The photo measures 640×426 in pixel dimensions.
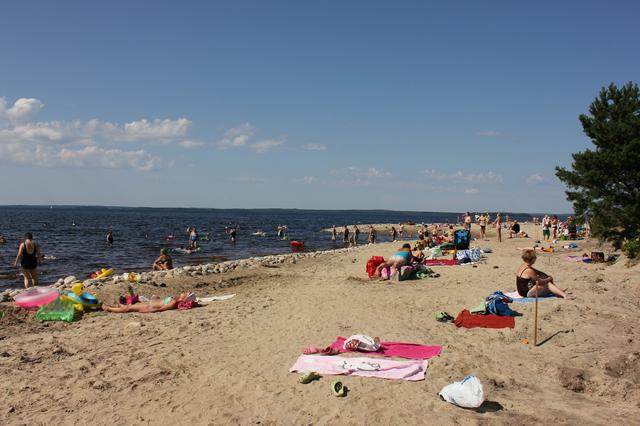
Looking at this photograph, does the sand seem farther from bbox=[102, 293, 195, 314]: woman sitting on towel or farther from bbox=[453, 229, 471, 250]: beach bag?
bbox=[453, 229, 471, 250]: beach bag

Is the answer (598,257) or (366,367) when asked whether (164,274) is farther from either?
(598,257)

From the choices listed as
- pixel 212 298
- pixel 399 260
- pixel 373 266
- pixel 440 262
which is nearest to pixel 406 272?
pixel 399 260

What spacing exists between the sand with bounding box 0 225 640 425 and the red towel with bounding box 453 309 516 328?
23cm

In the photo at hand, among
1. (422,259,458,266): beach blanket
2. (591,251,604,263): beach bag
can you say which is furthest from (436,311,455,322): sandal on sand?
(591,251,604,263): beach bag

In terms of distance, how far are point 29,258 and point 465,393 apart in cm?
1414

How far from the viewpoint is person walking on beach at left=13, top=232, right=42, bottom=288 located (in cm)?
1416

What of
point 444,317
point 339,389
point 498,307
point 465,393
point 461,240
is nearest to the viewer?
point 465,393

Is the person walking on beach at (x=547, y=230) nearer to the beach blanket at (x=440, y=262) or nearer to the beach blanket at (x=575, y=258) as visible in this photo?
the beach blanket at (x=575, y=258)

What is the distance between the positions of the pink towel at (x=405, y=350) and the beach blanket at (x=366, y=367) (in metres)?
0.33

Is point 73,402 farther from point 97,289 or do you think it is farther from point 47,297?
point 97,289

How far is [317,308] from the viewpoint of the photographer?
1103 cm

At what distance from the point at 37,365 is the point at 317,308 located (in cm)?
584

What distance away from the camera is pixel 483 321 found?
8742 millimetres

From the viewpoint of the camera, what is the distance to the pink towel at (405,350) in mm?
7223
